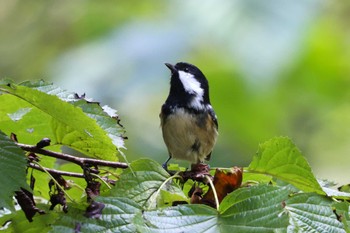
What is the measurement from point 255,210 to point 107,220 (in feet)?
0.87

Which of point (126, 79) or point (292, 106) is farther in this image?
point (292, 106)

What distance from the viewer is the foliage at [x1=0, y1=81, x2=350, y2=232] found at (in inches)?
47.7

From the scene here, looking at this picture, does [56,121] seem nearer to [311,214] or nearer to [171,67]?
[311,214]

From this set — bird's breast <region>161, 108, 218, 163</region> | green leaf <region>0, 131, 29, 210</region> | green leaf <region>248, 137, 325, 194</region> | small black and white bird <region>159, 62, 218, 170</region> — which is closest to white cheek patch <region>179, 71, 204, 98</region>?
small black and white bird <region>159, 62, 218, 170</region>

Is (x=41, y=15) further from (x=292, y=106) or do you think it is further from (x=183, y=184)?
(x=183, y=184)

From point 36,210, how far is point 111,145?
204 millimetres

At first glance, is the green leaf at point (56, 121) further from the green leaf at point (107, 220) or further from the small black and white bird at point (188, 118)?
the small black and white bird at point (188, 118)

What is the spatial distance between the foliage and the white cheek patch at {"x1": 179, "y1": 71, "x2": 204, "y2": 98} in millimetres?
1759

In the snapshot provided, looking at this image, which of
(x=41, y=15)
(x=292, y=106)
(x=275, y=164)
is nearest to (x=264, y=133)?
(x=292, y=106)

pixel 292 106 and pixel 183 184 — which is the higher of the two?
pixel 292 106

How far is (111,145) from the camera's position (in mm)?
1431

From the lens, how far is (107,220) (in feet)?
3.95

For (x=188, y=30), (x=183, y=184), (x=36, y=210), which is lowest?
(x=36, y=210)

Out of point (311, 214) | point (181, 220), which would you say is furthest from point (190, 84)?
point (181, 220)
